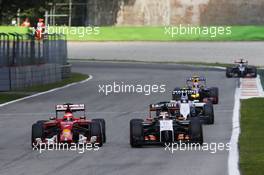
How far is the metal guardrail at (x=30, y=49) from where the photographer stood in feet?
114

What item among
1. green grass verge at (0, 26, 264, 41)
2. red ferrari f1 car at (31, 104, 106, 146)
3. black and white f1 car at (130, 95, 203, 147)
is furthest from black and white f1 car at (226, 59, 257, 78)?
red ferrari f1 car at (31, 104, 106, 146)

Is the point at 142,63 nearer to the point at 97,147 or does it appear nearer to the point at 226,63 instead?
the point at 226,63

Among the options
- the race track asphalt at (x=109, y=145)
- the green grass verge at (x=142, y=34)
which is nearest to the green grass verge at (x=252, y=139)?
the race track asphalt at (x=109, y=145)

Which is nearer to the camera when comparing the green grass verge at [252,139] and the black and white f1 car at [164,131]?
the green grass verge at [252,139]

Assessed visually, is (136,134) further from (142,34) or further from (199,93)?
(142,34)

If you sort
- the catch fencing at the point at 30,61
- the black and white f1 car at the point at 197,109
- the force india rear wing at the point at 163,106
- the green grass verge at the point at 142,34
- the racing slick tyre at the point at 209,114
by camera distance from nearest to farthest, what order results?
1. the force india rear wing at the point at 163,106
2. the black and white f1 car at the point at 197,109
3. the racing slick tyre at the point at 209,114
4. the catch fencing at the point at 30,61
5. the green grass verge at the point at 142,34

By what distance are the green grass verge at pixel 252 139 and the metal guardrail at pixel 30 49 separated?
1186cm

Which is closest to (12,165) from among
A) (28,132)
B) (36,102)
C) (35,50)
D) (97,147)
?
(97,147)

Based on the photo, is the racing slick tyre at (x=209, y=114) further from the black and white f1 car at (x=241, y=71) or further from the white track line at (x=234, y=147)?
the black and white f1 car at (x=241, y=71)

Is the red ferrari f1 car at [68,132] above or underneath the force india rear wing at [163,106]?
underneath

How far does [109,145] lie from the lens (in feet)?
55.0

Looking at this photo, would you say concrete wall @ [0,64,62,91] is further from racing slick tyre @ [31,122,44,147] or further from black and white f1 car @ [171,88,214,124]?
racing slick tyre @ [31,122,44,147]

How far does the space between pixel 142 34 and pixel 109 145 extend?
159 ft

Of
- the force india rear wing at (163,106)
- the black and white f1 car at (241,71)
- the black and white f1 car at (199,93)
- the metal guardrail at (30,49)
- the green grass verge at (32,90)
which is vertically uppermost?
the metal guardrail at (30,49)
